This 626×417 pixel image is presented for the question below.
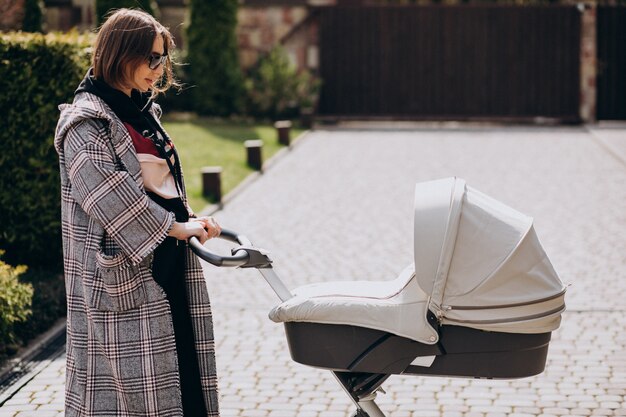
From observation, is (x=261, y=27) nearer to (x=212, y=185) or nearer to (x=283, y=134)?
(x=283, y=134)

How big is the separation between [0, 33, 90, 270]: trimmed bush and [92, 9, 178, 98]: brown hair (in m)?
4.41

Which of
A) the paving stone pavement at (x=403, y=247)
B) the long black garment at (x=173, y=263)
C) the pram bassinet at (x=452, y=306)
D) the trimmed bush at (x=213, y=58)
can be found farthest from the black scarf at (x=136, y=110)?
the trimmed bush at (x=213, y=58)

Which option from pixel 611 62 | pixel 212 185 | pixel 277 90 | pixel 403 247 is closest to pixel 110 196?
pixel 403 247

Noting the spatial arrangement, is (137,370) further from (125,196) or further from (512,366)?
(512,366)

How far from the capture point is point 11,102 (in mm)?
8102

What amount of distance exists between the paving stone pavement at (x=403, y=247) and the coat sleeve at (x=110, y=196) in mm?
1940

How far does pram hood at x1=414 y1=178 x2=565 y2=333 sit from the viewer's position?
3705 mm

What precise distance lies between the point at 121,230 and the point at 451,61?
18232 mm

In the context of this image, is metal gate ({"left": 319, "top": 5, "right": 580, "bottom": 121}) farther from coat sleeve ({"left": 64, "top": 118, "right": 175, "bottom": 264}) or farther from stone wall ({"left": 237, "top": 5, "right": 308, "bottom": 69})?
coat sleeve ({"left": 64, "top": 118, "right": 175, "bottom": 264})

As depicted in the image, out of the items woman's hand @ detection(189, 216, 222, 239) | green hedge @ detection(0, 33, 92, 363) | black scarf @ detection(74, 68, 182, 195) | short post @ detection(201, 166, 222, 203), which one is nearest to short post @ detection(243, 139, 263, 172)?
short post @ detection(201, 166, 222, 203)

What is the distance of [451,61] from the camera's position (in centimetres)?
2139

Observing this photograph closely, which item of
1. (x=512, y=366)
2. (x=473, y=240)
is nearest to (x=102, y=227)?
(x=473, y=240)

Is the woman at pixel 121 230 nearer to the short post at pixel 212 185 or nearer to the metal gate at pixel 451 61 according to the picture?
the short post at pixel 212 185

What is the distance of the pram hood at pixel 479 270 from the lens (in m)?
3.71
